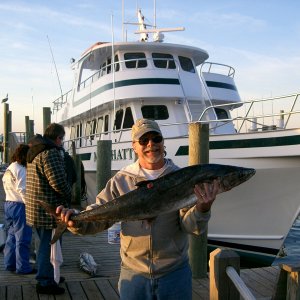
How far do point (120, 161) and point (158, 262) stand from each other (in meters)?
8.09

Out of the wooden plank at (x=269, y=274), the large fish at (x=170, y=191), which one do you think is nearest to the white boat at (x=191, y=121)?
the wooden plank at (x=269, y=274)

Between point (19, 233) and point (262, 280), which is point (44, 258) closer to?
point (19, 233)

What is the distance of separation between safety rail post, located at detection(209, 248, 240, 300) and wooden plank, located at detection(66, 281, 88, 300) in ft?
5.87

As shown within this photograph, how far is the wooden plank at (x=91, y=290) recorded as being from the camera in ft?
15.5

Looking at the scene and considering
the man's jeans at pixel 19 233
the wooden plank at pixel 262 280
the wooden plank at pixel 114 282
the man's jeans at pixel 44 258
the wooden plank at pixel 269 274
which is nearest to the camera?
the man's jeans at pixel 44 258

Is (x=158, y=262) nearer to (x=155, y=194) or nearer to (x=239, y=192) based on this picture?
(x=155, y=194)

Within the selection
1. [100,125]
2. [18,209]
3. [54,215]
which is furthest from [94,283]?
[100,125]

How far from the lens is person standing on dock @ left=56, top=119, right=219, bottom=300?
2.59 m

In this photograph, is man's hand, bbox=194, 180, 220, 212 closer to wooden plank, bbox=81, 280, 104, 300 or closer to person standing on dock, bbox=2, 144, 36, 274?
wooden plank, bbox=81, 280, 104, 300

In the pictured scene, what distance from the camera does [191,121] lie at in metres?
10.2

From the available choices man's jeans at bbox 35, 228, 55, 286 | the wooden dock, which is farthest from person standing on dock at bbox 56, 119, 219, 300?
man's jeans at bbox 35, 228, 55, 286

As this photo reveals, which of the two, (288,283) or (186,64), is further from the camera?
(186,64)

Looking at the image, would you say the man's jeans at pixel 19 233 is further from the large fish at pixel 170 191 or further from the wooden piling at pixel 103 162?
the large fish at pixel 170 191

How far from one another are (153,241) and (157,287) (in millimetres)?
258
